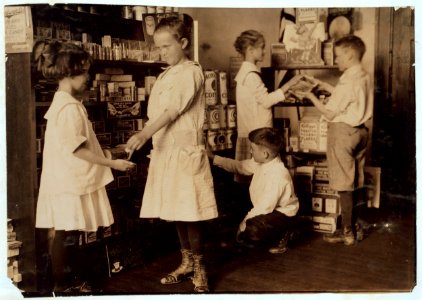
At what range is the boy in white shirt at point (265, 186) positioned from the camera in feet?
10.2

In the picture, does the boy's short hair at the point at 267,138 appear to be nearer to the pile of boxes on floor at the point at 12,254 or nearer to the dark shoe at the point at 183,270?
the dark shoe at the point at 183,270

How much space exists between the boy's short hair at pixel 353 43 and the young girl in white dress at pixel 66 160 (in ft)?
4.52

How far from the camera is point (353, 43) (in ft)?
9.93

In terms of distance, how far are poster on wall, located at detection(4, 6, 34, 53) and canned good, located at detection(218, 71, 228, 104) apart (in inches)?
41.9

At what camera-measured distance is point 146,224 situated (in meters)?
3.17

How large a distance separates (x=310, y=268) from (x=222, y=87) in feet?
3.85

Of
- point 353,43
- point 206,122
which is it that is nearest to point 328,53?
point 353,43

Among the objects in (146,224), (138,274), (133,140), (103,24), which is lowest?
(138,274)

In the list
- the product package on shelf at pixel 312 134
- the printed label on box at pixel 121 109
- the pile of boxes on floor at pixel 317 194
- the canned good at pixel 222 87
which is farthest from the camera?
the pile of boxes on floor at pixel 317 194

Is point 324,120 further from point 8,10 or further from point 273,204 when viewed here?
point 8,10

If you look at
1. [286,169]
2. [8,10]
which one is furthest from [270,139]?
[8,10]

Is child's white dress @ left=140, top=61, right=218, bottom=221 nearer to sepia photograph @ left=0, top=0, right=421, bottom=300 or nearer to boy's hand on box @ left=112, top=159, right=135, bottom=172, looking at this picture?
sepia photograph @ left=0, top=0, right=421, bottom=300

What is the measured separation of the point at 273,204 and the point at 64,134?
49.4 inches

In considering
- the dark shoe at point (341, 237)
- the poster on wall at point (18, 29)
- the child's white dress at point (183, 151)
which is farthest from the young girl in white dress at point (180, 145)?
the dark shoe at point (341, 237)
